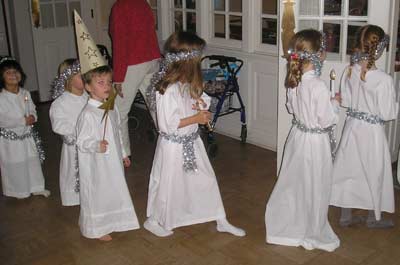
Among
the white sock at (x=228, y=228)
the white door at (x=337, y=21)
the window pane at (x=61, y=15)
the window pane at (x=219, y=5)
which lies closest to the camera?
the white sock at (x=228, y=228)

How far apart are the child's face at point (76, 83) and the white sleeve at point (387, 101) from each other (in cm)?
194

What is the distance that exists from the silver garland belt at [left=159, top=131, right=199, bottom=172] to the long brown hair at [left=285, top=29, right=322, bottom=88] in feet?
2.26

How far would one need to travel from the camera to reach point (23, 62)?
6.77 metres

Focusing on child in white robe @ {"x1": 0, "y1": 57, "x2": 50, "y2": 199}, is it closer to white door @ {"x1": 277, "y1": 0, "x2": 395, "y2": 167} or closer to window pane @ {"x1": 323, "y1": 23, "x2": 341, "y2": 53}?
white door @ {"x1": 277, "y1": 0, "x2": 395, "y2": 167}

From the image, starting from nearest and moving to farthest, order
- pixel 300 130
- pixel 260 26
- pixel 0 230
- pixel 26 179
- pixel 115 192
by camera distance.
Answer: pixel 300 130 → pixel 115 192 → pixel 0 230 → pixel 26 179 → pixel 260 26

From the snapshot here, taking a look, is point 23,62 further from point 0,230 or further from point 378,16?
point 378,16

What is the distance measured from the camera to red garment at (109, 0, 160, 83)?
4418mm

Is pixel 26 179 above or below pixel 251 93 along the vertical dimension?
below

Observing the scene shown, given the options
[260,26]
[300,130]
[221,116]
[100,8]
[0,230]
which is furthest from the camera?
[100,8]

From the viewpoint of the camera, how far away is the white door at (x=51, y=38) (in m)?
6.55

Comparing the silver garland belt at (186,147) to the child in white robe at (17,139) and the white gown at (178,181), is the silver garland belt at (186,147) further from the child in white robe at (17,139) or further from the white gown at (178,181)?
the child in white robe at (17,139)

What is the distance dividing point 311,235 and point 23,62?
4871 millimetres

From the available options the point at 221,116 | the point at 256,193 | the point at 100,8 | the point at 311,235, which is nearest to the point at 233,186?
the point at 256,193

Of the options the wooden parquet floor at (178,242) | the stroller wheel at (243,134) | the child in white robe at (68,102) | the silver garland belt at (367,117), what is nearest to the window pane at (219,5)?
the stroller wheel at (243,134)
